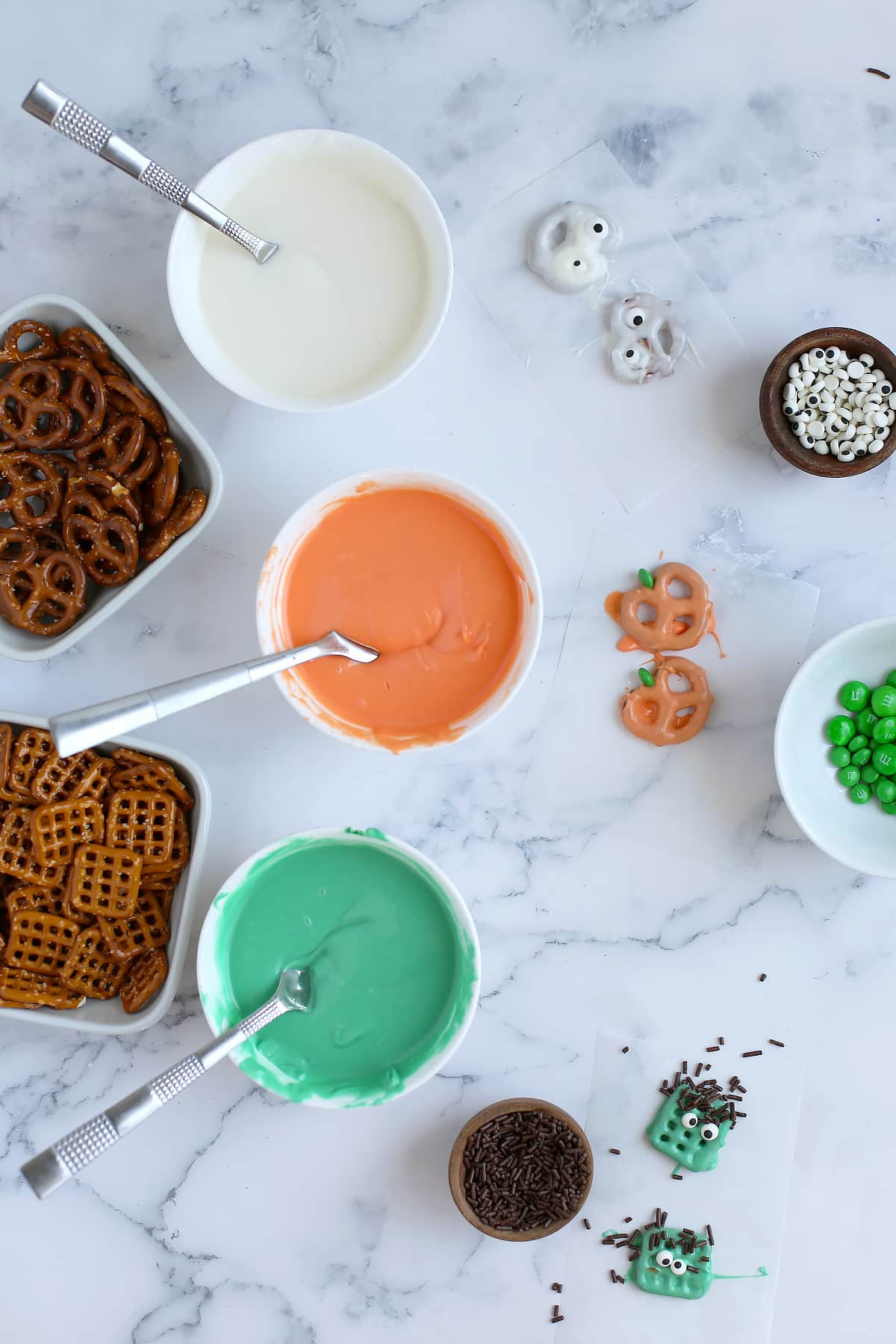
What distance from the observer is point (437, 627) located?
173 cm

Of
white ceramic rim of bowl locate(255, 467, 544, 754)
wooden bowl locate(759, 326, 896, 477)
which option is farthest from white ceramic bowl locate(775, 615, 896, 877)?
white ceramic rim of bowl locate(255, 467, 544, 754)

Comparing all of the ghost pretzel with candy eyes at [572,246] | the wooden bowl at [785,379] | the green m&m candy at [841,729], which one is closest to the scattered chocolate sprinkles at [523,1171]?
the green m&m candy at [841,729]

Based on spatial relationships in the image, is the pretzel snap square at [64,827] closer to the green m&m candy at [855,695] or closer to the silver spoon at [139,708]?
the silver spoon at [139,708]

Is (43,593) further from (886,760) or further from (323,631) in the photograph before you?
(886,760)

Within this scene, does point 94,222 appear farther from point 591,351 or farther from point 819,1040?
point 819,1040

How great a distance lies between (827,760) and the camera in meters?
1.92

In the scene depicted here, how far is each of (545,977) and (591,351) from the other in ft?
3.72

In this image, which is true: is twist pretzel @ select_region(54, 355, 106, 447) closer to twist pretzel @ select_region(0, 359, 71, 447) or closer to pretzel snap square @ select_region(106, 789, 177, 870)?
twist pretzel @ select_region(0, 359, 71, 447)

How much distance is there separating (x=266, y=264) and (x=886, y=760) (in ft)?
4.42

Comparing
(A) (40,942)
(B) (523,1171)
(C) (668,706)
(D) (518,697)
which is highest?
(A) (40,942)

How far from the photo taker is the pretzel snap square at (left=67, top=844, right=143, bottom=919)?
5.69 feet

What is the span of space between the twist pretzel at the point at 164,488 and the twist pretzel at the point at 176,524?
2cm

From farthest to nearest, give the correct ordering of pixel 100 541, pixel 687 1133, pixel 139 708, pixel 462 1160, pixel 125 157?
1. pixel 687 1133
2. pixel 462 1160
3. pixel 100 541
4. pixel 125 157
5. pixel 139 708

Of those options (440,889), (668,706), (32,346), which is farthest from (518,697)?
(32,346)
